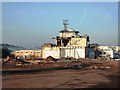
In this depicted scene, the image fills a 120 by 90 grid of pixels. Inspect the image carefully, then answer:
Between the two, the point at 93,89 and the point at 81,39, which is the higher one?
the point at 81,39

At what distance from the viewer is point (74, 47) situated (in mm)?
79875

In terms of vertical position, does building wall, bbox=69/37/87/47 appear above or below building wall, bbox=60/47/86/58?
above

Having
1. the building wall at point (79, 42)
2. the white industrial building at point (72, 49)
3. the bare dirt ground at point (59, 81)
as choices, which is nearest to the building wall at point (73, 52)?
the white industrial building at point (72, 49)

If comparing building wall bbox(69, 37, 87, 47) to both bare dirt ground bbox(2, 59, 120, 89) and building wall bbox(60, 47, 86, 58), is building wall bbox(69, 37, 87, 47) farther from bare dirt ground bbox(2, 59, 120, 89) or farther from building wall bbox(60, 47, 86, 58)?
bare dirt ground bbox(2, 59, 120, 89)

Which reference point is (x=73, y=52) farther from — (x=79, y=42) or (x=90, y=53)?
(x=90, y=53)

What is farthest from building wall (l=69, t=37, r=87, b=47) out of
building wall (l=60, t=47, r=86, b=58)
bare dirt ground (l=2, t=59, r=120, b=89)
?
bare dirt ground (l=2, t=59, r=120, b=89)

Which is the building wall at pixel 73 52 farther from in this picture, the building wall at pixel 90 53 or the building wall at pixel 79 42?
the building wall at pixel 79 42

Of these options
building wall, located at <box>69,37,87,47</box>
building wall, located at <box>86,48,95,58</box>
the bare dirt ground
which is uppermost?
building wall, located at <box>69,37,87,47</box>

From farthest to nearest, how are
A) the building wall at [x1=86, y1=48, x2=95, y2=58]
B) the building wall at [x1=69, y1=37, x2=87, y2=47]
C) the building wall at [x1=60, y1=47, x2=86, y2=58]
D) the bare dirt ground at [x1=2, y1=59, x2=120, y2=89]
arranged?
the building wall at [x1=69, y1=37, x2=87, y2=47] < the building wall at [x1=86, y1=48, x2=95, y2=58] < the building wall at [x1=60, y1=47, x2=86, y2=58] < the bare dirt ground at [x1=2, y1=59, x2=120, y2=89]

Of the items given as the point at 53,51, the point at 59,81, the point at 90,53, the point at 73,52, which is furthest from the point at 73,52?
the point at 59,81

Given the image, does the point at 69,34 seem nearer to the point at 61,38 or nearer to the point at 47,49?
the point at 61,38

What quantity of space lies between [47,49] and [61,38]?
9.29m

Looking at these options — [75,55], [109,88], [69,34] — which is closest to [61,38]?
[69,34]

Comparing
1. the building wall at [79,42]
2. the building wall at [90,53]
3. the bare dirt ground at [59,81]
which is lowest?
the bare dirt ground at [59,81]
